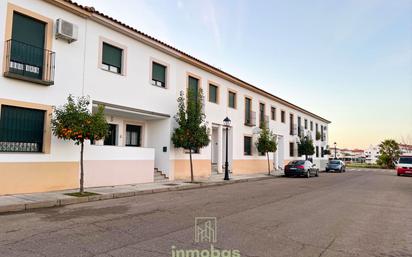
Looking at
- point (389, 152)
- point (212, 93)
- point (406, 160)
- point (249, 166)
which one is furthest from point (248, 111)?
point (389, 152)

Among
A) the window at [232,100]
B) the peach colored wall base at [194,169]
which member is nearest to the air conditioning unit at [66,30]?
the peach colored wall base at [194,169]

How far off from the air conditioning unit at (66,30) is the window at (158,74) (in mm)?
5060

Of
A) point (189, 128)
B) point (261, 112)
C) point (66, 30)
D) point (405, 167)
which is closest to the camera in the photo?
point (66, 30)

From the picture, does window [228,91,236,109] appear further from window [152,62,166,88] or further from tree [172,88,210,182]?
window [152,62,166,88]

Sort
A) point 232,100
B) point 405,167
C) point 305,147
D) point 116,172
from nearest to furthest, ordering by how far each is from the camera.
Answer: point 116,172 → point 232,100 → point 405,167 → point 305,147

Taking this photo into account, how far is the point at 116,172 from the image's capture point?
14.3 metres

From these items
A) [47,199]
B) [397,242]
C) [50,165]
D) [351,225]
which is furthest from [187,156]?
[397,242]

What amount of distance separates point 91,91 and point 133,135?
4707 millimetres

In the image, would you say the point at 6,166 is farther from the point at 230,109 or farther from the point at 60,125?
the point at 230,109

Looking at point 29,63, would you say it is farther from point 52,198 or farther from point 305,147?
point 305,147

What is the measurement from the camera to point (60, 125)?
11023 millimetres

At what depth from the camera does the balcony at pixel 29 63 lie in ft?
35.3

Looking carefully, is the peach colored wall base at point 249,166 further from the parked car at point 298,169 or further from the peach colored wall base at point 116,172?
the peach colored wall base at point 116,172

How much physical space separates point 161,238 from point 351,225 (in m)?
4.66
